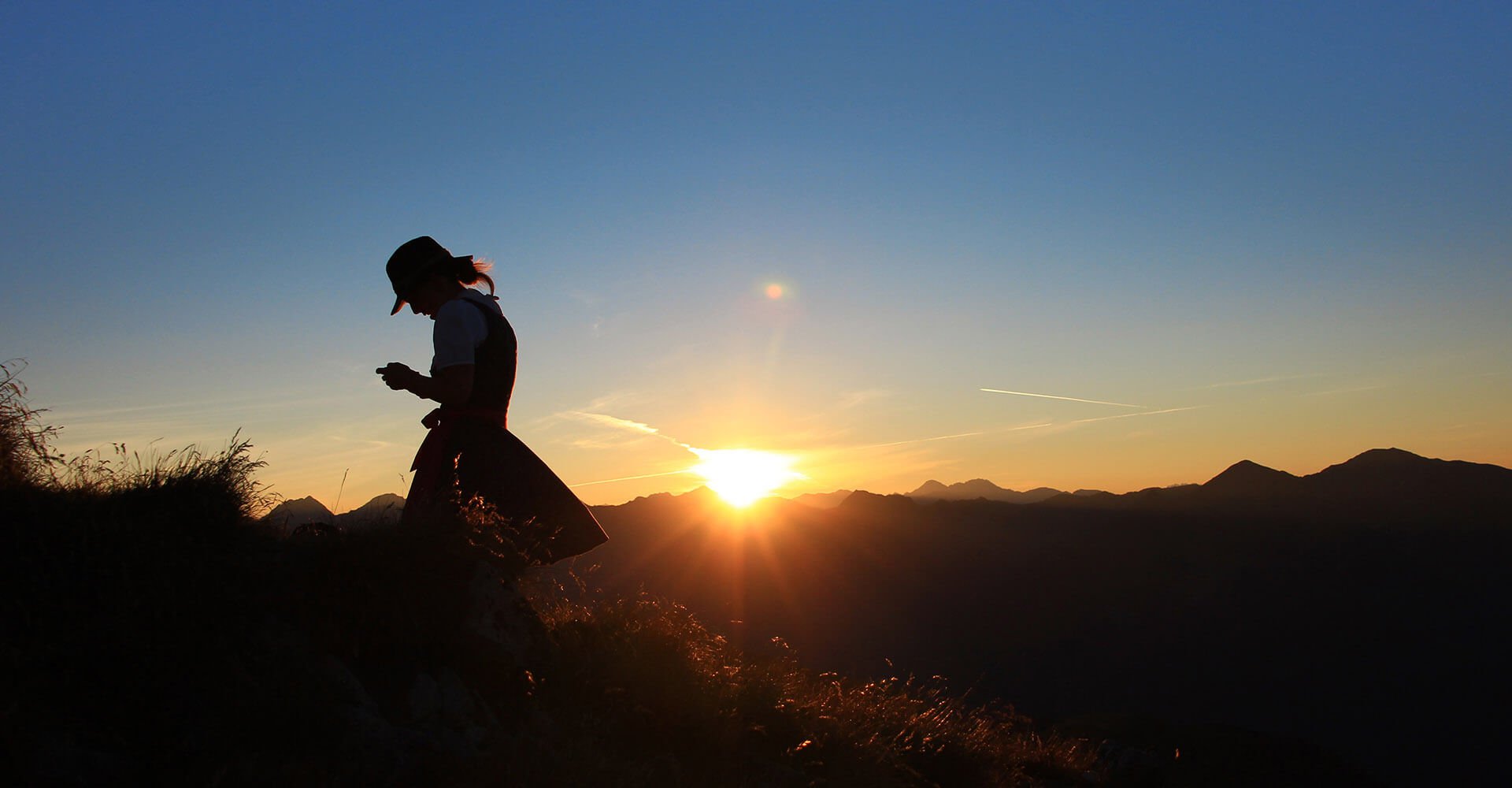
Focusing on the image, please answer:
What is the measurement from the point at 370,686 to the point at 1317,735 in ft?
183

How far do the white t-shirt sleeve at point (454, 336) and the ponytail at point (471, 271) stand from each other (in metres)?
0.40

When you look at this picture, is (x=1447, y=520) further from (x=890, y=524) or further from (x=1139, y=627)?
(x=890, y=524)

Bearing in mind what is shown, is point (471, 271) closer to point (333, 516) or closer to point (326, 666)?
point (333, 516)

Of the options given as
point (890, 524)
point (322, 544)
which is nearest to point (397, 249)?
point (322, 544)

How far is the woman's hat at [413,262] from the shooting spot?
4293 millimetres

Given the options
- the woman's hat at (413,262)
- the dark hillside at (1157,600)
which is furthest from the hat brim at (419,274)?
the dark hillside at (1157,600)

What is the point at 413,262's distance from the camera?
4312mm

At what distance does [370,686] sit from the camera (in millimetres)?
3330

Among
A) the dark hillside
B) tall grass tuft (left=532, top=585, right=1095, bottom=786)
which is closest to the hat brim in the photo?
tall grass tuft (left=532, top=585, right=1095, bottom=786)

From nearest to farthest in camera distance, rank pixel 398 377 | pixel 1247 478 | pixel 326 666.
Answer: pixel 326 666
pixel 398 377
pixel 1247 478

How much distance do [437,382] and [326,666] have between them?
1307 mm

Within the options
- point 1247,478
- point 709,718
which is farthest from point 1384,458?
point 709,718

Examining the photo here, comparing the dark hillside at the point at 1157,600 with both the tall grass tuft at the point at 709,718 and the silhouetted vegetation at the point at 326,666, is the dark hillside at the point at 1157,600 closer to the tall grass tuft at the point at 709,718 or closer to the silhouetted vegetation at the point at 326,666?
the tall grass tuft at the point at 709,718

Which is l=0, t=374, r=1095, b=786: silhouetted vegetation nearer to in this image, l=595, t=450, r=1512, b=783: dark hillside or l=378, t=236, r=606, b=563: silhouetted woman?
l=378, t=236, r=606, b=563: silhouetted woman
